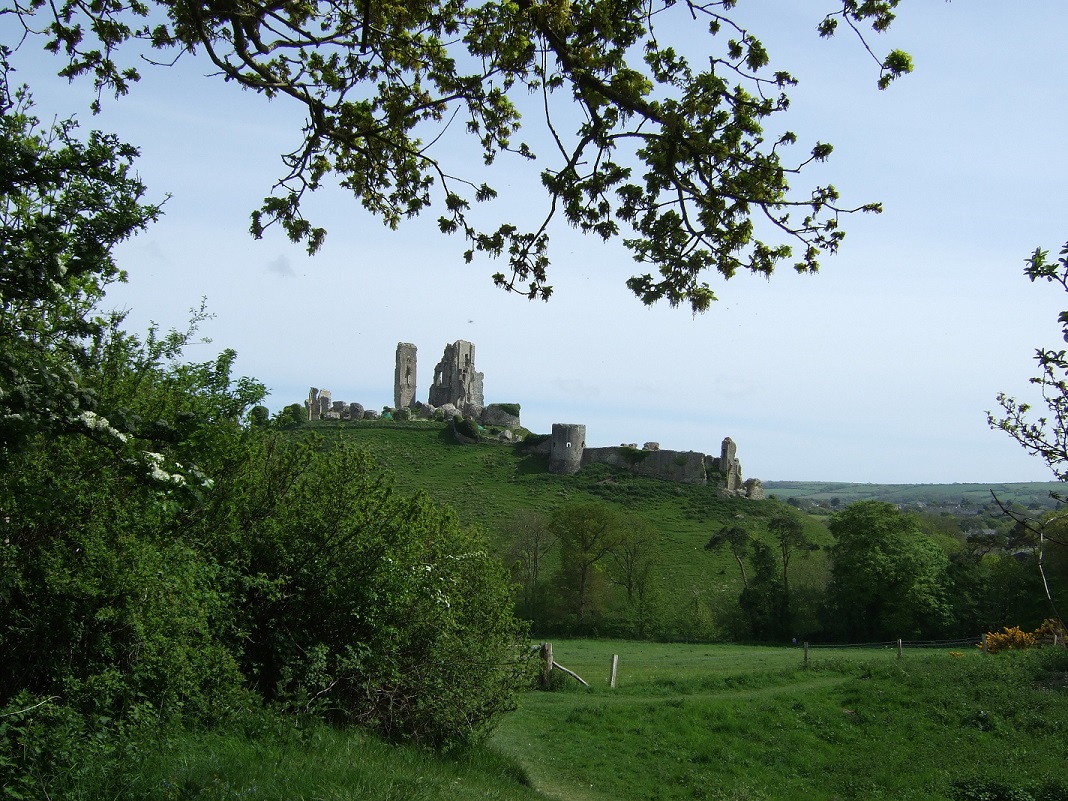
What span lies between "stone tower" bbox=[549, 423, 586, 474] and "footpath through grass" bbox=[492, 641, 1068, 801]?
165 ft

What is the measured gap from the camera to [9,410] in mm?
4785

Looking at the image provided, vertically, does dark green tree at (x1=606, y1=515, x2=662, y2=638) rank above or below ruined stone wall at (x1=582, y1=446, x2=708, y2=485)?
below

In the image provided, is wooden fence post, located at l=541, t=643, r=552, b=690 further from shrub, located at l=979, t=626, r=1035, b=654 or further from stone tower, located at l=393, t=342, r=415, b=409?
stone tower, located at l=393, t=342, r=415, b=409

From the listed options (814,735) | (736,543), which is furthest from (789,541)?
(814,735)

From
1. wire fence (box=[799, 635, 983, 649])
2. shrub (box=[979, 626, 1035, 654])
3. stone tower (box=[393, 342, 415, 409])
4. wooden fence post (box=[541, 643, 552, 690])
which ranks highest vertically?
stone tower (box=[393, 342, 415, 409])

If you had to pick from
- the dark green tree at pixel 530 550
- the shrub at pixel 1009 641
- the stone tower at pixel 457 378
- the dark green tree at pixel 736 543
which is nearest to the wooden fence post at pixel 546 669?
the shrub at pixel 1009 641

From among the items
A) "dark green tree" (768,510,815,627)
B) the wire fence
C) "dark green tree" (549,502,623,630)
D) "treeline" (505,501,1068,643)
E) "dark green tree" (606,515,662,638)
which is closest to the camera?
the wire fence

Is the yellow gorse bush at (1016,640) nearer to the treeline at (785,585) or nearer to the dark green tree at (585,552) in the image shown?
the treeline at (785,585)

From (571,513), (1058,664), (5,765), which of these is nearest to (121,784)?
(5,765)

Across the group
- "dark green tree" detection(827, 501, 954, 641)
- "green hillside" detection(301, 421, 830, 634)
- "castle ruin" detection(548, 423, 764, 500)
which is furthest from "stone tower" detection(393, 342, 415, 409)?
"dark green tree" detection(827, 501, 954, 641)

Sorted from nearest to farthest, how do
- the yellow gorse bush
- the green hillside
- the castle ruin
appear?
the yellow gorse bush < the green hillside < the castle ruin

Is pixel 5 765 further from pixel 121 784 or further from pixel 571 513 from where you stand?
pixel 571 513

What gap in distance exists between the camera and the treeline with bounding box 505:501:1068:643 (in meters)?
40.1

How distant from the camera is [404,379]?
98000 mm
